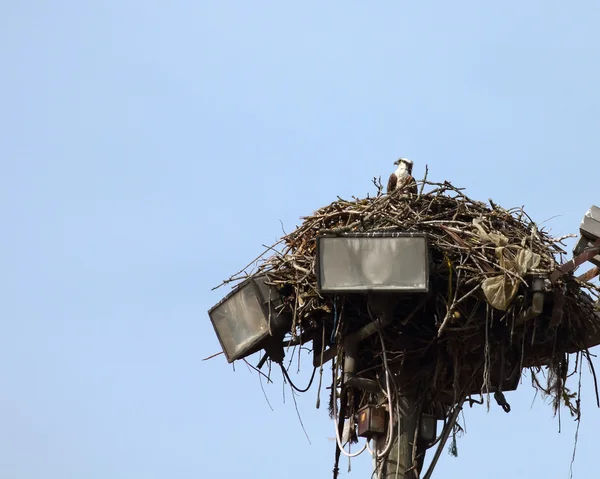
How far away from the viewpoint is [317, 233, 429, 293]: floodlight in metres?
10.0

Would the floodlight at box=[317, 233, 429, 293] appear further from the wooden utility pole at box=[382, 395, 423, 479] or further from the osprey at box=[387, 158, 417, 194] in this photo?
the osprey at box=[387, 158, 417, 194]

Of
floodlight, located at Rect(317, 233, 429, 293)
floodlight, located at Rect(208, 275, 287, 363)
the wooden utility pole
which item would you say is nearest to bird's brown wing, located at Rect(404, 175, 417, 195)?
floodlight, located at Rect(208, 275, 287, 363)

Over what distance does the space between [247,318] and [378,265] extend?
162 cm

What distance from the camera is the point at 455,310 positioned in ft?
34.3

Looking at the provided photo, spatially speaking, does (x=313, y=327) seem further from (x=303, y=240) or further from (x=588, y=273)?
(x=588, y=273)

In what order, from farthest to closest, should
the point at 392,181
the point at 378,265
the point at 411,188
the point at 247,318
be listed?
the point at 392,181 < the point at 411,188 < the point at 247,318 < the point at 378,265

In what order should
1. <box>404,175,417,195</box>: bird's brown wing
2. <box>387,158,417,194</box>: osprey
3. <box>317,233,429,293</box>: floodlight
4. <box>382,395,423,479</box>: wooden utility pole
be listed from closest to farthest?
<box>317,233,429,293</box>: floodlight → <box>382,395,423,479</box>: wooden utility pole → <box>404,175,417,195</box>: bird's brown wing → <box>387,158,417,194</box>: osprey

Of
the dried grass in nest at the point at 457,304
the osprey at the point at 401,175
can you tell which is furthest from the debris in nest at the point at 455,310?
the osprey at the point at 401,175

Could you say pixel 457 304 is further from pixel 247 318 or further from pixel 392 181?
pixel 392 181

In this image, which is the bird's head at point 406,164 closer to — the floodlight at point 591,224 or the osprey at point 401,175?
the osprey at point 401,175

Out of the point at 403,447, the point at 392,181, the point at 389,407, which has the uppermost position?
the point at 392,181

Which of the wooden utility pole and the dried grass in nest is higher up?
the dried grass in nest

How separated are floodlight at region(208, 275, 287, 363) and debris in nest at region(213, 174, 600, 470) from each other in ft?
0.38

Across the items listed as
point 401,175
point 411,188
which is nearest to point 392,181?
point 401,175
